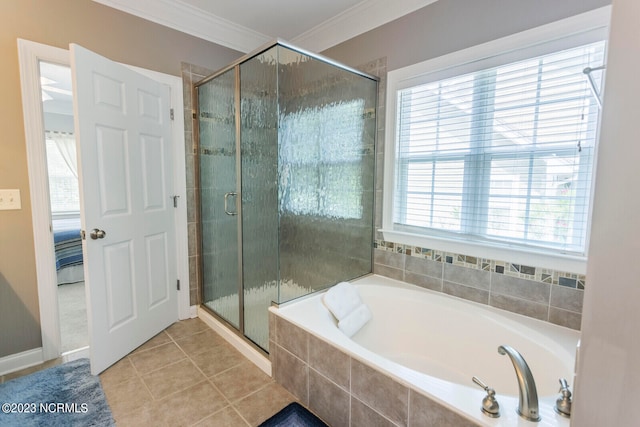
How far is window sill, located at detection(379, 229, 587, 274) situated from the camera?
153 centimetres

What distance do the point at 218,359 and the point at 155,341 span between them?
0.60 meters

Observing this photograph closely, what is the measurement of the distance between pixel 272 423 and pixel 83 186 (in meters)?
1.69

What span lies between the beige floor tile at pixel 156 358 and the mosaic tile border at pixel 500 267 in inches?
69.5

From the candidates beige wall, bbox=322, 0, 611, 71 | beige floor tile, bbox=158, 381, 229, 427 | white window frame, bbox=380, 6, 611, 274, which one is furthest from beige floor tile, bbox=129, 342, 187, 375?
beige wall, bbox=322, 0, 611, 71

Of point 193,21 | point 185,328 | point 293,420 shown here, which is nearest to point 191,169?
point 193,21

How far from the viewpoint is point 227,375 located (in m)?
1.92

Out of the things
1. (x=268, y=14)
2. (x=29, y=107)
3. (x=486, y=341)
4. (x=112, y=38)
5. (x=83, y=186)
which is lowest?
(x=486, y=341)

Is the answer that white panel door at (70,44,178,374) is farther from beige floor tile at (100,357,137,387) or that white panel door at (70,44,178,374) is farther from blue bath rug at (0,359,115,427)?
blue bath rug at (0,359,115,427)

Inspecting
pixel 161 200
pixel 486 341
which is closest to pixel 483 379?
pixel 486 341

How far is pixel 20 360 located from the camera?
75.6 inches

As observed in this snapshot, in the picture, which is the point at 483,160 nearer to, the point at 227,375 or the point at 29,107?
the point at 227,375

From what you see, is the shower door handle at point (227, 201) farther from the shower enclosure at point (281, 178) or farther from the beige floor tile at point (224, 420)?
the beige floor tile at point (224, 420)

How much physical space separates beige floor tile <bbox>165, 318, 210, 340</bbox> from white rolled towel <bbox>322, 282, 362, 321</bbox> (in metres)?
1.27

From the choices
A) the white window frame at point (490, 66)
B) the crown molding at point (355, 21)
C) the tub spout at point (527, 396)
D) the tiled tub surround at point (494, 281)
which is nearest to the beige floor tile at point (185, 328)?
the tiled tub surround at point (494, 281)
